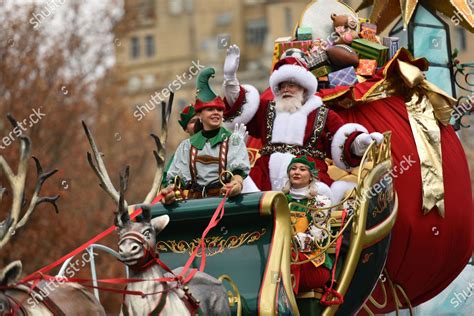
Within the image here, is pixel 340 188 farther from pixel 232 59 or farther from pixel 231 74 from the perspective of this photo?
pixel 232 59

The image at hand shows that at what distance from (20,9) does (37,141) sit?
8.04 ft

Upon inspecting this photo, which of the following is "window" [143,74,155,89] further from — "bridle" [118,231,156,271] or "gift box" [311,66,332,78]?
"bridle" [118,231,156,271]

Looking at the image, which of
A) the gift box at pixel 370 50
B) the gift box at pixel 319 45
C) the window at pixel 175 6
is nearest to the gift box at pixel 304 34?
the gift box at pixel 319 45

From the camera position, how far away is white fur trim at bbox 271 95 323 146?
396 inches

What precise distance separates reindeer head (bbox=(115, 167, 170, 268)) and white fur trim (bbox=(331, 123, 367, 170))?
2.47 metres

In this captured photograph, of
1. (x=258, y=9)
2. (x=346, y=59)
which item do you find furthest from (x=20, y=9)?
(x=258, y=9)

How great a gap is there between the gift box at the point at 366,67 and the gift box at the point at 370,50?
2.5 inches

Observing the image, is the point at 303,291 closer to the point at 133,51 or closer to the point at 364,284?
the point at 364,284

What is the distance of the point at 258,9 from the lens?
176 ft

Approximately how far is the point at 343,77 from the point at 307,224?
1.84 meters

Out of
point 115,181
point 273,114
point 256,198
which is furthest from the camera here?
point 115,181

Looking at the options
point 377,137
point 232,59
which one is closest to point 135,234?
point 232,59

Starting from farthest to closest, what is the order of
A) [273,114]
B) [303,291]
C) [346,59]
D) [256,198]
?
[346,59] < [273,114] < [303,291] < [256,198]

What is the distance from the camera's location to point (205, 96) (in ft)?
30.0
